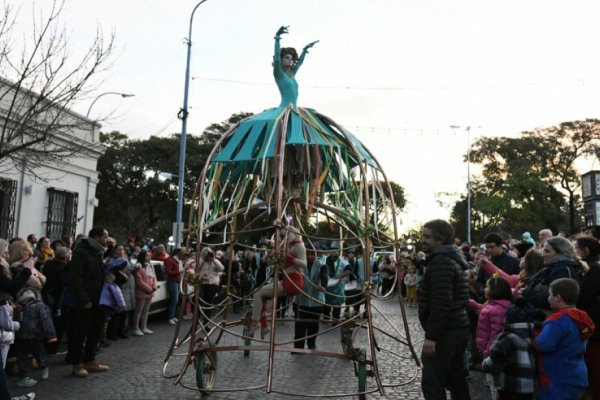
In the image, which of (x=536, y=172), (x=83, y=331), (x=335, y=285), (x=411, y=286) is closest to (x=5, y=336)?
(x=83, y=331)

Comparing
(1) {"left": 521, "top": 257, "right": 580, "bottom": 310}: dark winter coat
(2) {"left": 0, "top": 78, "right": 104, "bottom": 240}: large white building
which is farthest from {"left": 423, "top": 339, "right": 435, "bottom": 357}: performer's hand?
(2) {"left": 0, "top": 78, "right": 104, "bottom": 240}: large white building

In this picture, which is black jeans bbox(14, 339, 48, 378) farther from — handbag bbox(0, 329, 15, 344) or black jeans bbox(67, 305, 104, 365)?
handbag bbox(0, 329, 15, 344)

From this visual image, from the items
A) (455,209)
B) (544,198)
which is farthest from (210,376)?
(455,209)

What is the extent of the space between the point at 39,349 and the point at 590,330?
236 inches

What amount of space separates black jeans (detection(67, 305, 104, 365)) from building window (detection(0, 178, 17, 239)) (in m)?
9.90

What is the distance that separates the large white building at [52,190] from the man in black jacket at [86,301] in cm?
777

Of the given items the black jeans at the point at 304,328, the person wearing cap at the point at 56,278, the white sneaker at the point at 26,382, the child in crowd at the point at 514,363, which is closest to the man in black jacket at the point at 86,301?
the white sneaker at the point at 26,382

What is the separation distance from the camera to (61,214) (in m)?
18.9

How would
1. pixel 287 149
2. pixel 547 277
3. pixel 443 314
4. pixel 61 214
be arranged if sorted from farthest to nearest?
1. pixel 61 214
2. pixel 287 149
3. pixel 547 277
4. pixel 443 314

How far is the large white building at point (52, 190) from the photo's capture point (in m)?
16.0

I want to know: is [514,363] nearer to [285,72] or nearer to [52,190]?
[285,72]

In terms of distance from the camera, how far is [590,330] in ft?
15.0

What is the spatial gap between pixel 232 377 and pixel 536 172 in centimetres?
3827

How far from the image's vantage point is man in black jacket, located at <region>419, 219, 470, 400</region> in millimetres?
4633
